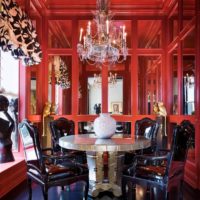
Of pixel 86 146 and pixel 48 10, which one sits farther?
pixel 48 10

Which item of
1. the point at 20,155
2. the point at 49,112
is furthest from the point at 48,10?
the point at 20,155

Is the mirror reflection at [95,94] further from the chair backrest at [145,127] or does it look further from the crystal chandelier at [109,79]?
the chair backrest at [145,127]

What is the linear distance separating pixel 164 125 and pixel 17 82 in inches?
120

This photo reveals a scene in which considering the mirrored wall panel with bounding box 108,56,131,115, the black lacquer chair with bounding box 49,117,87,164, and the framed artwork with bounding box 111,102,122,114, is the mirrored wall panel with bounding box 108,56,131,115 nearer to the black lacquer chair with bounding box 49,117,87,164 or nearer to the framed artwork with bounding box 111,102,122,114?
the framed artwork with bounding box 111,102,122,114

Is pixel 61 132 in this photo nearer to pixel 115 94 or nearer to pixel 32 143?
pixel 32 143

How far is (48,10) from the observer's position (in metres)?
6.04

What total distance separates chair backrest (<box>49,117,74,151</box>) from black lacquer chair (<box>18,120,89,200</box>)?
100cm

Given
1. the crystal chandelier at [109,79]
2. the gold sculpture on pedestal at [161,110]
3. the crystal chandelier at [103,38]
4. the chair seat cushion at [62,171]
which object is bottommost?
the chair seat cushion at [62,171]

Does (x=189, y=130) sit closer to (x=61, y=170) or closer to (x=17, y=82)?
(x=61, y=170)

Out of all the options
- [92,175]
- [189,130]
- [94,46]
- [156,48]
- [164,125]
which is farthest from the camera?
[156,48]

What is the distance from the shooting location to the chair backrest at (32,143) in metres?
2.98

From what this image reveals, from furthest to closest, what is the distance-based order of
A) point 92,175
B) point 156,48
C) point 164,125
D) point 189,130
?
1. point 156,48
2. point 164,125
3. point 92,175
4. point 189,130

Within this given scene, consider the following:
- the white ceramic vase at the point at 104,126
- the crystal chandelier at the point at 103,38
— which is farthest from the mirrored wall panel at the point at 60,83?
the white ceramic vase at the point at 104,126

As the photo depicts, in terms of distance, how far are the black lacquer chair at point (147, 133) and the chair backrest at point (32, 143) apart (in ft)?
5.14
